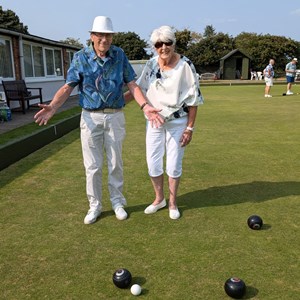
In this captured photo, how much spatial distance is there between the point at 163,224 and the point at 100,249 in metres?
0.72

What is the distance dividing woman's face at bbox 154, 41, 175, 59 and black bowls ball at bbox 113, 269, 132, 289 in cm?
189

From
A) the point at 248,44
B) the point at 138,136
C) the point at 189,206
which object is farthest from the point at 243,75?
the point at 189,206

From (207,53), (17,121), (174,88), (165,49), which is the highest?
(207,53)

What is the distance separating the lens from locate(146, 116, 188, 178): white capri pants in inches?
136

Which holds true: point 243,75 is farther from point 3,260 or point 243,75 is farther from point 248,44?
point 3,260

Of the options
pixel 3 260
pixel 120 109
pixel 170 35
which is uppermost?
pixel 170 35

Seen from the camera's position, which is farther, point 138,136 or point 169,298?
point 138,136

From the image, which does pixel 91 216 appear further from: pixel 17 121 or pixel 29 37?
pixel 29 37

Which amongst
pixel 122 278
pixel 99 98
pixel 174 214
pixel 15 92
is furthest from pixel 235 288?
pixel 15 92

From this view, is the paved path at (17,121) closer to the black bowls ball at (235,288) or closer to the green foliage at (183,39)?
the black bowls ball at (235,288)

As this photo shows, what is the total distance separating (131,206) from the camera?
3.89 metres

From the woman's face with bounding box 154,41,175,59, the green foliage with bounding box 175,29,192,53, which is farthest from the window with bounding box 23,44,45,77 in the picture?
the green foliage with bounding box 175,29,192,53

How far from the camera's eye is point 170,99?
11.0ft

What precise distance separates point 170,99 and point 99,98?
0.66 meters
